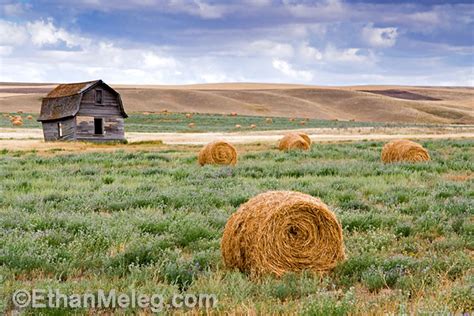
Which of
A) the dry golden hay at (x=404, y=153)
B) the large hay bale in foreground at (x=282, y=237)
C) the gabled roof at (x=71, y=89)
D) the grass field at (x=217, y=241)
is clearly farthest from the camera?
the gabled roof at (x=71, y=89)

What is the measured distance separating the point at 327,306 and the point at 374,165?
14.6 metres

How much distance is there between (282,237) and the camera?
6.97 meters

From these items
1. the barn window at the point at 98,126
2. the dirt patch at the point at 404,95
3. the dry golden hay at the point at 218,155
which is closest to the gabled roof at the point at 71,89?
the barn window at the point at 98,126

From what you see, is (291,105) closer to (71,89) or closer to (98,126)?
(71,89)

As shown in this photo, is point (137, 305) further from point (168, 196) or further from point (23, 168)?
point (23, 168)

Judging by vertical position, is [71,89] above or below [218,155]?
above

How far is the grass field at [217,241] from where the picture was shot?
5812mm

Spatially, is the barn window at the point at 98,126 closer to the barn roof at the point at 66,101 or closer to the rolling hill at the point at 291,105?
the barn roof at the point at 66,101

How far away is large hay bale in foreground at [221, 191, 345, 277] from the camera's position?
6.80 m

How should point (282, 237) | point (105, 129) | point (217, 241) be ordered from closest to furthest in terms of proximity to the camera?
point (282, 237) < point (217, 241) < point (105, 129)

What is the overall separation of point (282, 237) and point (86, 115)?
35366 millimetres

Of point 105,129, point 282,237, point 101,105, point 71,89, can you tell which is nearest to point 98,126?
point 105,129

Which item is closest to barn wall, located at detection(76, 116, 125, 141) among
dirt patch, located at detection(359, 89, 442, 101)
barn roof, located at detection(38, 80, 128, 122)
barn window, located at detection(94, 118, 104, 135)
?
barn window, located at detection(94, 118, 104, 135)

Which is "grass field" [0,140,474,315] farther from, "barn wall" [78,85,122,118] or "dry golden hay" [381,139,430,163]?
"barn wall" [78,85,122,118]
